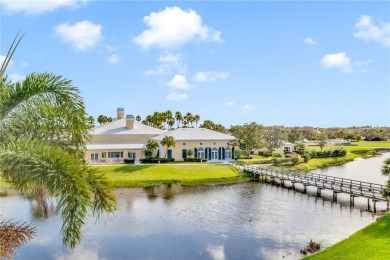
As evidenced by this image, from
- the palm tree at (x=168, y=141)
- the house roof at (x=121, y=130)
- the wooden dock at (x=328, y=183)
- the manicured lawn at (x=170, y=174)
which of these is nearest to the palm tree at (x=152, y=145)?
the palm tree at (x=168, y=141)

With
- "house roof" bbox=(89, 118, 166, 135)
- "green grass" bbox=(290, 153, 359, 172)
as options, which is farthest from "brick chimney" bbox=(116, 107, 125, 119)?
"green grass" bbox=(290, 153, 359, 172)

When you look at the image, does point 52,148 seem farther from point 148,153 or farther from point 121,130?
point 121,130

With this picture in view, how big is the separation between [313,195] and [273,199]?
5.31 metres

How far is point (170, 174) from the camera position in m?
47.2

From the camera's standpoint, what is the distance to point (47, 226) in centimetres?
2444

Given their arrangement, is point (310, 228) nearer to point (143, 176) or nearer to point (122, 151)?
point (143, 176)

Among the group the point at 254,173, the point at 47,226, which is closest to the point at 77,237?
the point at 47,226

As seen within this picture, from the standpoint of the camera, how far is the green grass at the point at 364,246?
17.2 meters

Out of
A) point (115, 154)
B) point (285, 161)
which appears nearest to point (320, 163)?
point (285, 161)

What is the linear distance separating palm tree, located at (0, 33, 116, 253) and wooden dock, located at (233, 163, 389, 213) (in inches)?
1066

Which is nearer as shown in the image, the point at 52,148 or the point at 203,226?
the point at 52,148

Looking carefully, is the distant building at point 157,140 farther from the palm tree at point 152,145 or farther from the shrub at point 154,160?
the palm tree at point 152,145

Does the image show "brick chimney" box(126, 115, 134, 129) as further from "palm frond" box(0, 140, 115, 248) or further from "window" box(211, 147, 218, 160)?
"palm frond" box(0, 140, 115, 248)

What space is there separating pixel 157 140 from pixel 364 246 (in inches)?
1704
